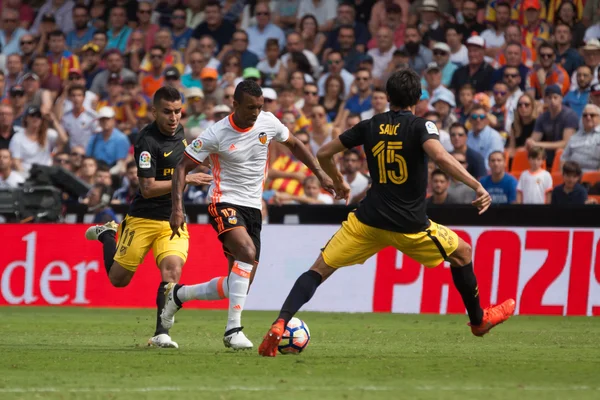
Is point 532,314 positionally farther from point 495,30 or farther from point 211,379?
point 211,379

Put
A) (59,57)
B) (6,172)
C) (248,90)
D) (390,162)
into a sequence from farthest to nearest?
(59,57) → (6,172) → (248,90) → (390,162)

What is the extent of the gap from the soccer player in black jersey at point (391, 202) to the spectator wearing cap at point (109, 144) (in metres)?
11.7

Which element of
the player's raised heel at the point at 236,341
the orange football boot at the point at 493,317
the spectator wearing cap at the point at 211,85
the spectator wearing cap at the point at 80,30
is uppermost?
the spectator wearing cap at the point at 80,30

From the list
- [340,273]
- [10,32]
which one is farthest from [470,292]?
[10,32]

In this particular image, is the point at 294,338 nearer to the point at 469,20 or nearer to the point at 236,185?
the point at 236,185

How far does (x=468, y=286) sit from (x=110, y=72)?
14.8 m

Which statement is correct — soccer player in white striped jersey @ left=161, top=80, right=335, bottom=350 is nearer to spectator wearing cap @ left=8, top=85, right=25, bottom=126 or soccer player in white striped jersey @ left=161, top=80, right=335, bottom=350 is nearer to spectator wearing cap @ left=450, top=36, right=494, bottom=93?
spectator wearing cap @ left=450, top=36, right=494, bottom=93

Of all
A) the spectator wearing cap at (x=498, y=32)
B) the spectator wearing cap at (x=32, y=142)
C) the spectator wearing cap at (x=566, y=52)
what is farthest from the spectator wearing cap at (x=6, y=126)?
the spectator wearing cap at (x=566, y=52)

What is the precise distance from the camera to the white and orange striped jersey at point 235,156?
970 cm

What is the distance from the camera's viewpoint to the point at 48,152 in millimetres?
20562

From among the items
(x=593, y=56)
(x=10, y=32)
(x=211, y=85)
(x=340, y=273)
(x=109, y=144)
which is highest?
(x=10, y=32)

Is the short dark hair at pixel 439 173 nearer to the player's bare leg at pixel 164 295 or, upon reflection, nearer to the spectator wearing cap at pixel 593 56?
the spectator wearing cap at pixel 593 56

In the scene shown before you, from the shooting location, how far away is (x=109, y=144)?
20672 mm

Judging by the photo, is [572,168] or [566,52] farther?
[566,52]
